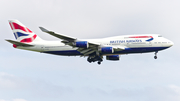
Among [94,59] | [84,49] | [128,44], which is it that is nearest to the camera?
[128,44]

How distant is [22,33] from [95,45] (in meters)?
17.1

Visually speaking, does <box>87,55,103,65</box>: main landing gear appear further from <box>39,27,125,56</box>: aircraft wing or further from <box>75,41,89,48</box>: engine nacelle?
<box>75,41,89,48</box>: engine nacelle

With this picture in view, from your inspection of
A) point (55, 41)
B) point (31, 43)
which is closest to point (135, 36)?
point (55, 41)

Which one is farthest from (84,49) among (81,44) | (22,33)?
(22,33)

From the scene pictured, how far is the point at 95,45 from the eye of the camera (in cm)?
6156

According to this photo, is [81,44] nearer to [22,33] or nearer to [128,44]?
[128,44]

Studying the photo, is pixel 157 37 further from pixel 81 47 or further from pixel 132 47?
pixel 81 47

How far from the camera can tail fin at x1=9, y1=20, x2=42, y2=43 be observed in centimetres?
6850

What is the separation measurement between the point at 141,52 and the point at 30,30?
24.1 meters

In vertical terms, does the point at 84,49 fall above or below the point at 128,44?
below

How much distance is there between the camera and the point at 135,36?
6284 centimetres

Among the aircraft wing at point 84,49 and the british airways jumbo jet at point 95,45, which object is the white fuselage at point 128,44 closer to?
the british airways jumbo jet at point 95,45

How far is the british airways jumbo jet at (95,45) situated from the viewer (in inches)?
2404

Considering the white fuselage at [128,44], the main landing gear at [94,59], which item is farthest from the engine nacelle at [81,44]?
the main landing gear at [94,59]
